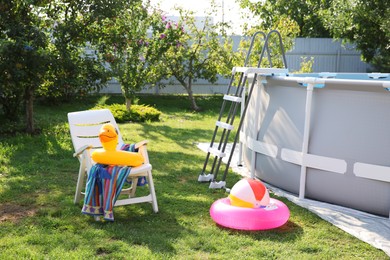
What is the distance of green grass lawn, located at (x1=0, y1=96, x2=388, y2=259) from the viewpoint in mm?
3578

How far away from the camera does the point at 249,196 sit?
4.17 metres

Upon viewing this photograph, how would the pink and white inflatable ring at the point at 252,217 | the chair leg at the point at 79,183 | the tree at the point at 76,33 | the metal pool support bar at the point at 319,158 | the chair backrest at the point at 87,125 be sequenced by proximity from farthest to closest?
the tree at the point at 76,33 → the chair backrest at the point at 87,125 → the chair leg at the point at 79,183 → the metal pool support bar at the point at 319,158 → the pink and white inflatable ring at the point at 252,217

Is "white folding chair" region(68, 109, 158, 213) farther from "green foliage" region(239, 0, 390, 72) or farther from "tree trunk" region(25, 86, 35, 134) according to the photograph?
"green foliage" region(239, 0, 390, 72)

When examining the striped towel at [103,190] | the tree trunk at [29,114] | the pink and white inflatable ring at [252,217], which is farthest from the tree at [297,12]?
the striped towel at [103,190]

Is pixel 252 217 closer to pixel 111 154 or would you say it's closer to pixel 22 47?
pixel 111 154

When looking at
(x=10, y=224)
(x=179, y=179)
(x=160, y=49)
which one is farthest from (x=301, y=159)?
(x=160, y=49)

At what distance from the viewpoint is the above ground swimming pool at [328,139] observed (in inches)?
177

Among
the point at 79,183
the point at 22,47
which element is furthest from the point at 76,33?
the point at 79,183

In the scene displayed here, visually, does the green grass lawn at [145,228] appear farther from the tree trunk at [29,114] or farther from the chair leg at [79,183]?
the tree trunk at [29,114]

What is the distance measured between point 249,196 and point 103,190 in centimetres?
125

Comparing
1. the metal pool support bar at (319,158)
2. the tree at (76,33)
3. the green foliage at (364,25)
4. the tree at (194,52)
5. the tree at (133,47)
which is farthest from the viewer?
the green foliage at (364,25)

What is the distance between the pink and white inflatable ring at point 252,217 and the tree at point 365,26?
1044cm

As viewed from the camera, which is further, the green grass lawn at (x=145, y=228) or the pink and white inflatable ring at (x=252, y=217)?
the pink and white inflatable ring at (x=252, y=217)

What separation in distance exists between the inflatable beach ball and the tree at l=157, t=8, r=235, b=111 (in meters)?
8.40
